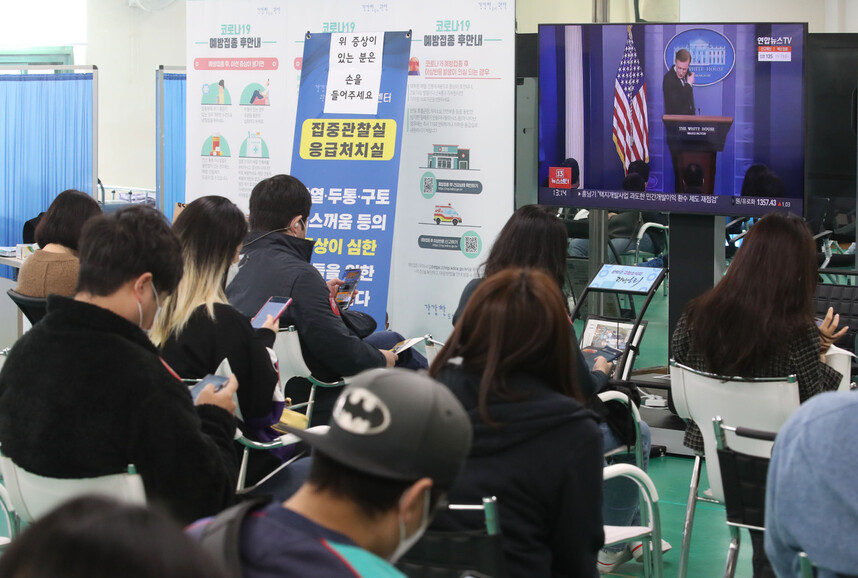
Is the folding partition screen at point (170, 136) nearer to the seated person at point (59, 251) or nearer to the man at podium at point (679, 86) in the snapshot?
the seated person at point (59, 251)

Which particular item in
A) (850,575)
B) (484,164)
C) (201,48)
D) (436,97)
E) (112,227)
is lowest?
(850,575)

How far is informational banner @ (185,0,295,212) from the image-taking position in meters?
6.18

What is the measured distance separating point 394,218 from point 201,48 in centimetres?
188

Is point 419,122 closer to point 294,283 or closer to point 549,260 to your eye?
point 294,283

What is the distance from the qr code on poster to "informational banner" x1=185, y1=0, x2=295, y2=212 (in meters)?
1.34

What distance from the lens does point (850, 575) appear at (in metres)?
1.71

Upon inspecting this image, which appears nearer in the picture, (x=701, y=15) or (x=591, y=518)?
(x=591, y=518)

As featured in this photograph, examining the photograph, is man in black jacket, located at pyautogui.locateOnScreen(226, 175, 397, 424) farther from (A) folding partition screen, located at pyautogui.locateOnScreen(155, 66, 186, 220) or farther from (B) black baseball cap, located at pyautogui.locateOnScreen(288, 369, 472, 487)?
(A) folding partition screen, located at pyautogui.locateOnScreen(155, 66, 186, 220)

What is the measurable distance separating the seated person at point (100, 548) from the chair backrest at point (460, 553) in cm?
107

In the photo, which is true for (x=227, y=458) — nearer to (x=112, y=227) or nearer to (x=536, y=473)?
(x=112, y=227)

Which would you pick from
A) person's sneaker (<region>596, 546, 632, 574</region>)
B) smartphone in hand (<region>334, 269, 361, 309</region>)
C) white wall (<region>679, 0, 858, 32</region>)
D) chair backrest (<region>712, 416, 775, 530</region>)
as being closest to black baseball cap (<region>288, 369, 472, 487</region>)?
chair backrest (<region>712, 416, 775, 530</region>)

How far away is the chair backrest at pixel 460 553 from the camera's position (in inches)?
66.1

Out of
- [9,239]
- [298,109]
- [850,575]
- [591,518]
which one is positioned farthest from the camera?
[9,239]

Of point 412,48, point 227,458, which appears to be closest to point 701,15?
point 412,48
